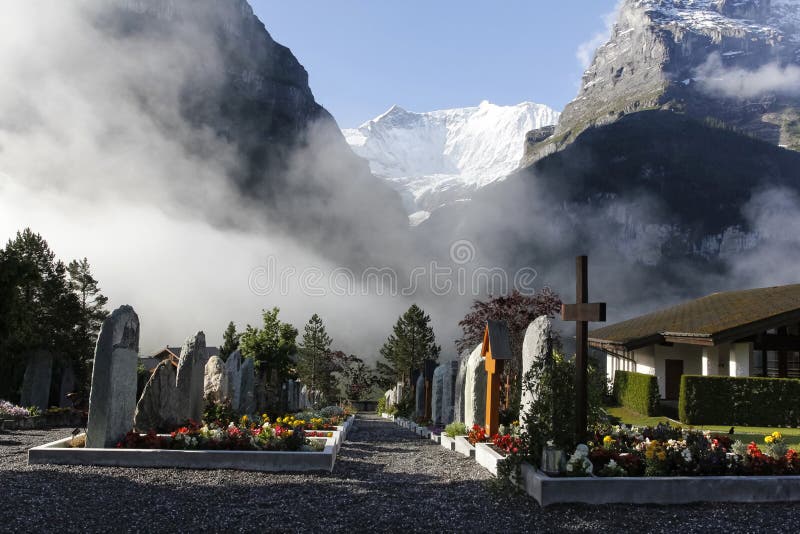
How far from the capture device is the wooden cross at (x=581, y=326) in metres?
8.98

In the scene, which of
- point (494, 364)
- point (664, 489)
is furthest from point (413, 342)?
point (664, 489)

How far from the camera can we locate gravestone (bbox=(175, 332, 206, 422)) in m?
Result: 15.2

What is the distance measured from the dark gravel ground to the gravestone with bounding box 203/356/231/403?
27.8 ft

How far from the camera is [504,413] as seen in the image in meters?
16.3

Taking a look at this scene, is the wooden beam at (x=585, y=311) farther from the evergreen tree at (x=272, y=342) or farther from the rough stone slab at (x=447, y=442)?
the evergreen tree at (x=272, y=342)

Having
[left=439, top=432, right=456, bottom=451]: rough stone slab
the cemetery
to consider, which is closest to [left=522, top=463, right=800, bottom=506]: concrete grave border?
the cemetery

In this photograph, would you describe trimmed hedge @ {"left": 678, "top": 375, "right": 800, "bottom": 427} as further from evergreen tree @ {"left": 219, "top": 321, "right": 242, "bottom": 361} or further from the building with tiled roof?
evergreen tree @ {"left": 219, "top": 321, "right": 242, "bottom": 361}

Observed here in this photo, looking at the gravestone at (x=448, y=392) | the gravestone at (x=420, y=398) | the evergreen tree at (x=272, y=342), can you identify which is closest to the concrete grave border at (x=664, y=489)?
the gravestone at (x=448, y=392)

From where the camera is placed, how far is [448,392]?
1956cm

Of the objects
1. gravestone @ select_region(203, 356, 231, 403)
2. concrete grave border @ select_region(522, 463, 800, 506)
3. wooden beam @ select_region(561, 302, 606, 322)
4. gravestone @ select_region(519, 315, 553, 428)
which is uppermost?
wooden beam @ select_region(561, 302, 606, 322)

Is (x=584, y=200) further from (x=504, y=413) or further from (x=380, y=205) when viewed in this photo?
(x=504, y=413)

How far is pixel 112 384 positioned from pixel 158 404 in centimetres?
294

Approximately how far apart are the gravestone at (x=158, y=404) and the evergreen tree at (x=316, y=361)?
48403 millimetres

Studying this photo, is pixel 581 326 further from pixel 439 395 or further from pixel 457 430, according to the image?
pixel 439 395
